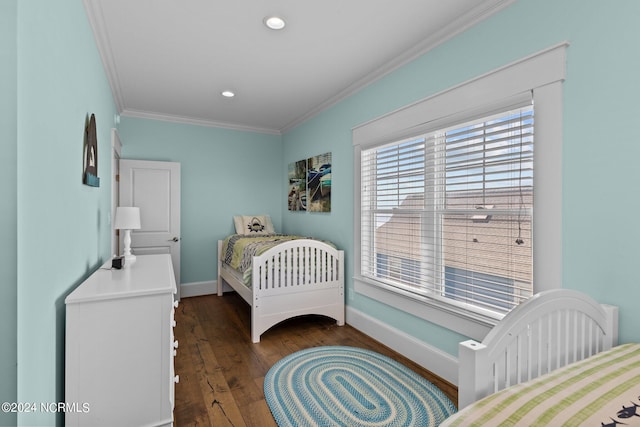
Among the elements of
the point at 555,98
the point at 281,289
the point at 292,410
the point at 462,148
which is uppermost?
the point at 555,98

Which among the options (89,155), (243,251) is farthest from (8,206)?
(243,251)

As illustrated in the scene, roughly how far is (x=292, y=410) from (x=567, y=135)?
209 cm

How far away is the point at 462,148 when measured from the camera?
6.90ft

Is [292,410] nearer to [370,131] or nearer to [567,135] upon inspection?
[567,135]

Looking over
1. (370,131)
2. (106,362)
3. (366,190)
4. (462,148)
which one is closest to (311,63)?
(370,131)

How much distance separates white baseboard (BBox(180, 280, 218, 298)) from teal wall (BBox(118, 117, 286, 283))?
6 cm

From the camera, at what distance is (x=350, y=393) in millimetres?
1997

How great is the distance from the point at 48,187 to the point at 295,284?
214cm

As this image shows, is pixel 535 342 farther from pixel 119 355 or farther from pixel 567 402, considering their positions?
pixel 119 355

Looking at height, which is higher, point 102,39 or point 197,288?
point 102,39

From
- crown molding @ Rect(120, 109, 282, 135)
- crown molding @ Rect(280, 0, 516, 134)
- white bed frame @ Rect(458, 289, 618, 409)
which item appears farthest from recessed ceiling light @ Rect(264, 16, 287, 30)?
crown molding @ Rect(120, 109, 282, 135)

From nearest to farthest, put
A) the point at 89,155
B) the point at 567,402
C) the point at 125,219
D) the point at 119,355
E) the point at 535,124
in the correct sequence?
the point at 567,402
the point at 119,355
the point at 535,124
the point at 89,155
the point at 125,219

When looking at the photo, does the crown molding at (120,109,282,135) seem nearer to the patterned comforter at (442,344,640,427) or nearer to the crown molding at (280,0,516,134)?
the crown molding at (280,0,516,134)

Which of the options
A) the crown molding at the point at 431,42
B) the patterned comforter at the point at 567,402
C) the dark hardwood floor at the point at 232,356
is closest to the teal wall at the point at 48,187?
the dark hardwood floor at the point at 232,356
